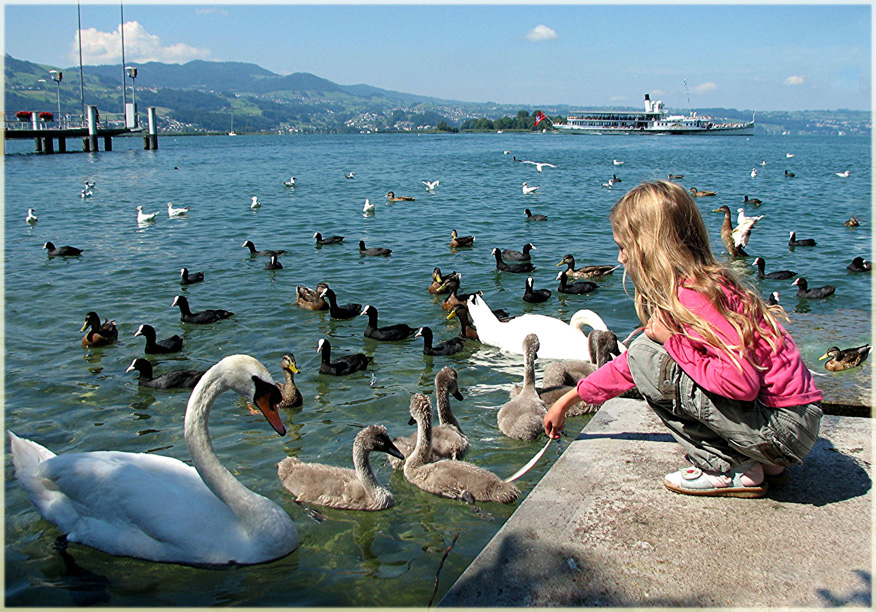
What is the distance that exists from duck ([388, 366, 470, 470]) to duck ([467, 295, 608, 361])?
261cm

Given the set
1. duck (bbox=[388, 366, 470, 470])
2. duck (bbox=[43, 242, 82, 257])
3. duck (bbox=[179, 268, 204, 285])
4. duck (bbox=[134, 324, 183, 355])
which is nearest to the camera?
duck (bbox=[388, 366, 470, 470])

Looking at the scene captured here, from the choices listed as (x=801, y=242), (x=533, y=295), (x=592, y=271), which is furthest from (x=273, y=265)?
(x=801, y=242)

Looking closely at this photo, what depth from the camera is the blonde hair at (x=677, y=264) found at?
12.0ft

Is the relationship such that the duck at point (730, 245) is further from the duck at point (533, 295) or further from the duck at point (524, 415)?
the duck at point (524, 415)

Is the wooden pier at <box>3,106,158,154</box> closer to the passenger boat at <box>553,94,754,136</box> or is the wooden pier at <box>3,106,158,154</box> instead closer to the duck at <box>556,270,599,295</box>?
the duck at <box>556,270,599,295</box>

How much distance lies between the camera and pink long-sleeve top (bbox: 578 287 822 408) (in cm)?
352

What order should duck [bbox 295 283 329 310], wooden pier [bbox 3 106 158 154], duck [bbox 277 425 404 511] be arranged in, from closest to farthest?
duck [bbox 277 425 404 511]
duck [bbox 295 283 329 310]
wooden pier [bbox 3 106 158 154]

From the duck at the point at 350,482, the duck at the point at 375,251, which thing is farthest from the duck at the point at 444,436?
the duck at the point at 375,251

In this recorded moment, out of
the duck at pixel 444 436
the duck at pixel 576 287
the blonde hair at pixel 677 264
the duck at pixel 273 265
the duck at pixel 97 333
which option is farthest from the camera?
the duck at pixel 273 265

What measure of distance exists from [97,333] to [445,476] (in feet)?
23.2

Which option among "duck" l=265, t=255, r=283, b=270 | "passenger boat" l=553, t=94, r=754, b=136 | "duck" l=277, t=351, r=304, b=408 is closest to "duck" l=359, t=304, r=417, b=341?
"duck" l=277, t=351, r=304, b=408

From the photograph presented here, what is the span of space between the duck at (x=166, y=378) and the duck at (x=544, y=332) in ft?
14.1

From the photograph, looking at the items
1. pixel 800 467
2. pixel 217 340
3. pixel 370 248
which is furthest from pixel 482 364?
pixel 370 248

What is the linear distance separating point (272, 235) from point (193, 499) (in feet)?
56.6
